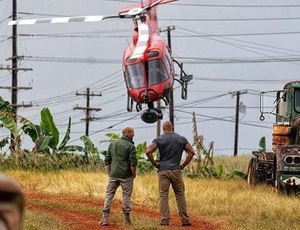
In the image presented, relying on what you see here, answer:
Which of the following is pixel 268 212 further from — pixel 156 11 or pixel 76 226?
pixel 156 11

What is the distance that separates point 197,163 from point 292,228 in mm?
13321

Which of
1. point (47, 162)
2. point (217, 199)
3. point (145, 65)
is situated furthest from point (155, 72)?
point (47, 162)

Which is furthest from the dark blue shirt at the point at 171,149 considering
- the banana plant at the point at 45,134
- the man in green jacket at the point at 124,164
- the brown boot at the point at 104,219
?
the banana plant at the point at 45,134

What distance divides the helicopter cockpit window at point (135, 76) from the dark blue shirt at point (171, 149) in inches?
273

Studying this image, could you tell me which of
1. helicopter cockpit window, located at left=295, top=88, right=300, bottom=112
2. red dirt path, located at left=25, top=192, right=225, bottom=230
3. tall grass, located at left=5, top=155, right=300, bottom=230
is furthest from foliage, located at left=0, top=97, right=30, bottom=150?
helicopter cockpit window, located at left=295, top=88, right=300, bottom=112

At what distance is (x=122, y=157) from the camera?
12.0 meters

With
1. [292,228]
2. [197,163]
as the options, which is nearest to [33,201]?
[292,228]

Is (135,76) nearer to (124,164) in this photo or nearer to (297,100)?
(297,100)

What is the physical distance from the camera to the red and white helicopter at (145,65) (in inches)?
752

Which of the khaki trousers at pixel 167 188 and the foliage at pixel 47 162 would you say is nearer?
the khaki trousers at pixel 167 188

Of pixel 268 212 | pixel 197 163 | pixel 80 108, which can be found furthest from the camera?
pixel 80 108

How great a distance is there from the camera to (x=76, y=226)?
12.2m

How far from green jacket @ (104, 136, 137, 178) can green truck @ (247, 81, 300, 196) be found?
418 cm

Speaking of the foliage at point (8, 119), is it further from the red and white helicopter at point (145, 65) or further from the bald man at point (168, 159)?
the bald man at point (168, 159)
